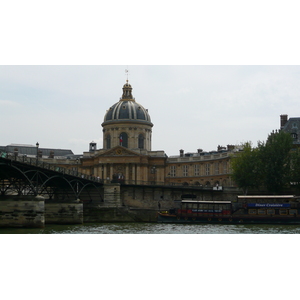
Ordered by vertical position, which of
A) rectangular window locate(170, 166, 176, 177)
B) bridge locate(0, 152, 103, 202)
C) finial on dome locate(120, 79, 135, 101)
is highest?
finial on dome locate(120, 79, 135, 101)

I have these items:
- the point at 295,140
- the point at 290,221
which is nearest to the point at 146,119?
the point at 295,140

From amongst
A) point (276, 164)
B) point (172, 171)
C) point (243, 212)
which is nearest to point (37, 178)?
point (243, 212)

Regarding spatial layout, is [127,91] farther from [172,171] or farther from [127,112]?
[172,171]

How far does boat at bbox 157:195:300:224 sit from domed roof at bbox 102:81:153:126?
2152 inches

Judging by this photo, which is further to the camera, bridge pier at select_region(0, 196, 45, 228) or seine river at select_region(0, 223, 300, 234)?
bridge pier at select_region(0, 196, 45, 228)

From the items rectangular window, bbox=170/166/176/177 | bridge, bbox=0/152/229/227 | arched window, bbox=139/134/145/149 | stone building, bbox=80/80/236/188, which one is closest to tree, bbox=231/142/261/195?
bridge, bbox=0/152/229/227

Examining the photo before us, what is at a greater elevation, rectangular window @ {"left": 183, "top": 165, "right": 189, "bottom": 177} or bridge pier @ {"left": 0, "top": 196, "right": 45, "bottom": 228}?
rectangular window @ {"left": 183, "top": 165, "right": 189, "bottom": 177}

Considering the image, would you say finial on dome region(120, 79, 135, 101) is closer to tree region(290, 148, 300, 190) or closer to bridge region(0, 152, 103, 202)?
bridge region(0, 152, 103, 202)

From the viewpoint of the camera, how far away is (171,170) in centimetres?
13075

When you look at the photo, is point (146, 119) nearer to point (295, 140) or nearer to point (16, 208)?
point (295, 140)

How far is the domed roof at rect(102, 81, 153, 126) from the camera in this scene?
132 meters

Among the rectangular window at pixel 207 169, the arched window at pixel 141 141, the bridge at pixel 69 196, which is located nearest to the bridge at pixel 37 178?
the bridge at pixel 69 196

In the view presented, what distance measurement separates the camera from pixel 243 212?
253ft

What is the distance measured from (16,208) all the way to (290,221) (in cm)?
3331
